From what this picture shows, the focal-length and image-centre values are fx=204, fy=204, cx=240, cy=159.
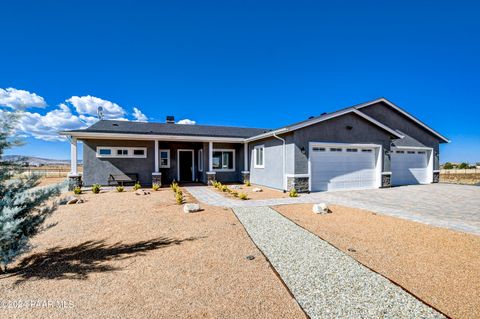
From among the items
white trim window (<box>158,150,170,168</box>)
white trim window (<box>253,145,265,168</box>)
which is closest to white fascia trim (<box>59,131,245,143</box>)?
white trim window (<box>253,145,265,168</box>)

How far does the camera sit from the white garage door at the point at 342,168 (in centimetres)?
1075

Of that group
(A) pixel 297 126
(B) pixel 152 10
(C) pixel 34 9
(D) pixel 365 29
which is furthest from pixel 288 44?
(C) pixel 34 9

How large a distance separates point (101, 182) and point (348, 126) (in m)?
15.2

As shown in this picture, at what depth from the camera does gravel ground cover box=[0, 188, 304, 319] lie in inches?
90.0

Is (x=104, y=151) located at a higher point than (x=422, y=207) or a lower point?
higher

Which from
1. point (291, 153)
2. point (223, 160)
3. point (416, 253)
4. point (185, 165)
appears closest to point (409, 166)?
point (291, 153)

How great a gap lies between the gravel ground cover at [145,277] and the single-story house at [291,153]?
677cm

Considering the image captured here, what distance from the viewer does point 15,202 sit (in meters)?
2.84

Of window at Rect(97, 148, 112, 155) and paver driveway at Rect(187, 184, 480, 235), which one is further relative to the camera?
window at Rect(97, 148, 112, 155)

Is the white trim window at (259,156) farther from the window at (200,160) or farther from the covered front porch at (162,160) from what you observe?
the window at (200,160)

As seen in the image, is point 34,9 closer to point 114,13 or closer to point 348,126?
point 114,13

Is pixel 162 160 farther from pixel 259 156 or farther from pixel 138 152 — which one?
pixel 259 156

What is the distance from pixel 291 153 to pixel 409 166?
411 inches

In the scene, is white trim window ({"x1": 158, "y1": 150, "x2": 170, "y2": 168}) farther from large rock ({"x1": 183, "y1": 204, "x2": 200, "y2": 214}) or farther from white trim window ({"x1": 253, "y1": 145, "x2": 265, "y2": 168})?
large rock ({"x1": 183, "y1": 204, "x2": 200, "y2": 214})
